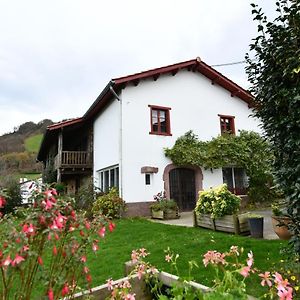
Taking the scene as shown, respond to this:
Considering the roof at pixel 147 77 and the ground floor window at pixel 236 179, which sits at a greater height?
the roof at pixel 147 77

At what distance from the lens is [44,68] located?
753 inches

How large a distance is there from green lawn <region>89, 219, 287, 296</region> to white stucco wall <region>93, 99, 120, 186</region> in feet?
18.7

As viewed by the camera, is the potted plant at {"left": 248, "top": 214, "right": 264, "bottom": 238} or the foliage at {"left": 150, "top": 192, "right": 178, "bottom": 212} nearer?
the potted plant at {"left": 248, "top": 214, "right": 264, "bottom": 238}

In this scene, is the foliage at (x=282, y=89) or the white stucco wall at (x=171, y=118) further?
the white stucco wall at (x=171, y=118)

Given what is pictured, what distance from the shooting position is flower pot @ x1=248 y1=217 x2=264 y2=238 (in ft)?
24.7

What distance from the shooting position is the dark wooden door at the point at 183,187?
14.9 meters

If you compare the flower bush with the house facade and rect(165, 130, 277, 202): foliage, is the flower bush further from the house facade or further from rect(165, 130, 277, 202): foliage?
rect(165, 130, 277, 202): foliage

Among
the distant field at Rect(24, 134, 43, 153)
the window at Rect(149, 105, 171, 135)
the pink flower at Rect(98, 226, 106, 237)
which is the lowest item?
the pink flower at Rect(98, 226, 106, 237)

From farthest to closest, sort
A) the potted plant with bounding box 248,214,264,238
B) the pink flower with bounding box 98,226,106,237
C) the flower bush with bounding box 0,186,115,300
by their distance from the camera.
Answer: the potted plant with bounding box 248,214,264,238 → the pink flower with bounding box 98,226,106,237 → the flower bush with bounding box 0,186,115,300

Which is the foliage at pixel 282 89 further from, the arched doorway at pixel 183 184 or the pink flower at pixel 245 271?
the arched doorway at pixel 183 184

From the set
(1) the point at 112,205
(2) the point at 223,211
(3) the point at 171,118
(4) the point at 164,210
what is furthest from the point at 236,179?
(2) the point at 223,211

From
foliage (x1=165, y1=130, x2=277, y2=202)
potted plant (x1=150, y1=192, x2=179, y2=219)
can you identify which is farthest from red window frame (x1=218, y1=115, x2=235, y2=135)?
potted plant (x1=150, y1=192, x2=179, y2=219)

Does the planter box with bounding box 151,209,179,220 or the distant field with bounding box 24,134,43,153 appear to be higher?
the distant field with bounding box 24,134,43,153

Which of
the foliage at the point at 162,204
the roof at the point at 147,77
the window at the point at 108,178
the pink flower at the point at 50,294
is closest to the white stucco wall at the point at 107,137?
the window at the point at 108,178
